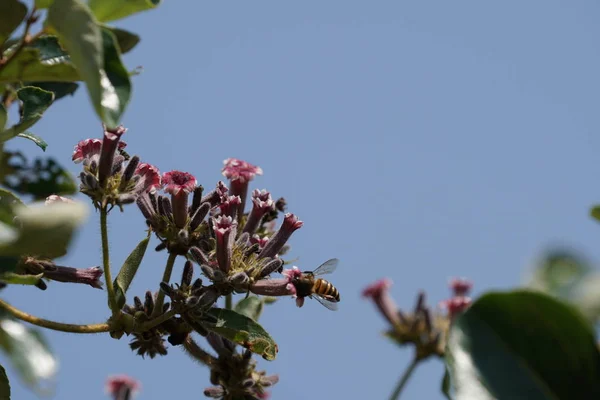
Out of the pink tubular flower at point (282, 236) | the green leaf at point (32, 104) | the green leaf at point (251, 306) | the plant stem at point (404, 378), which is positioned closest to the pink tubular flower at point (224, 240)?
the pink tubular flower at point (282, 236)

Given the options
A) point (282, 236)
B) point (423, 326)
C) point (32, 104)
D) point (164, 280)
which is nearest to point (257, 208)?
point (282, 236)

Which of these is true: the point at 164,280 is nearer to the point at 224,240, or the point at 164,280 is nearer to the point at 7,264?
the point at 224,240

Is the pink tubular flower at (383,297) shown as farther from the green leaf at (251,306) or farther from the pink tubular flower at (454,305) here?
the green leaf at (251,306)

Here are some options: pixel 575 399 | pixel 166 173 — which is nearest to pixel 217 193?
pixel 166 173

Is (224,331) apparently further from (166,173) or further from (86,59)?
(86,59)

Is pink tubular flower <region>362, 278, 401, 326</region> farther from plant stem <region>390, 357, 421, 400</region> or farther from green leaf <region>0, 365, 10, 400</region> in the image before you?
green leaf <region>0, 365, 10, 400</region>

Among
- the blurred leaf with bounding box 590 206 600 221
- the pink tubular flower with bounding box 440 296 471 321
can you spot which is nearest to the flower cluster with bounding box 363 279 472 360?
the pink tubular flower with bounding box 440 296 471 321
